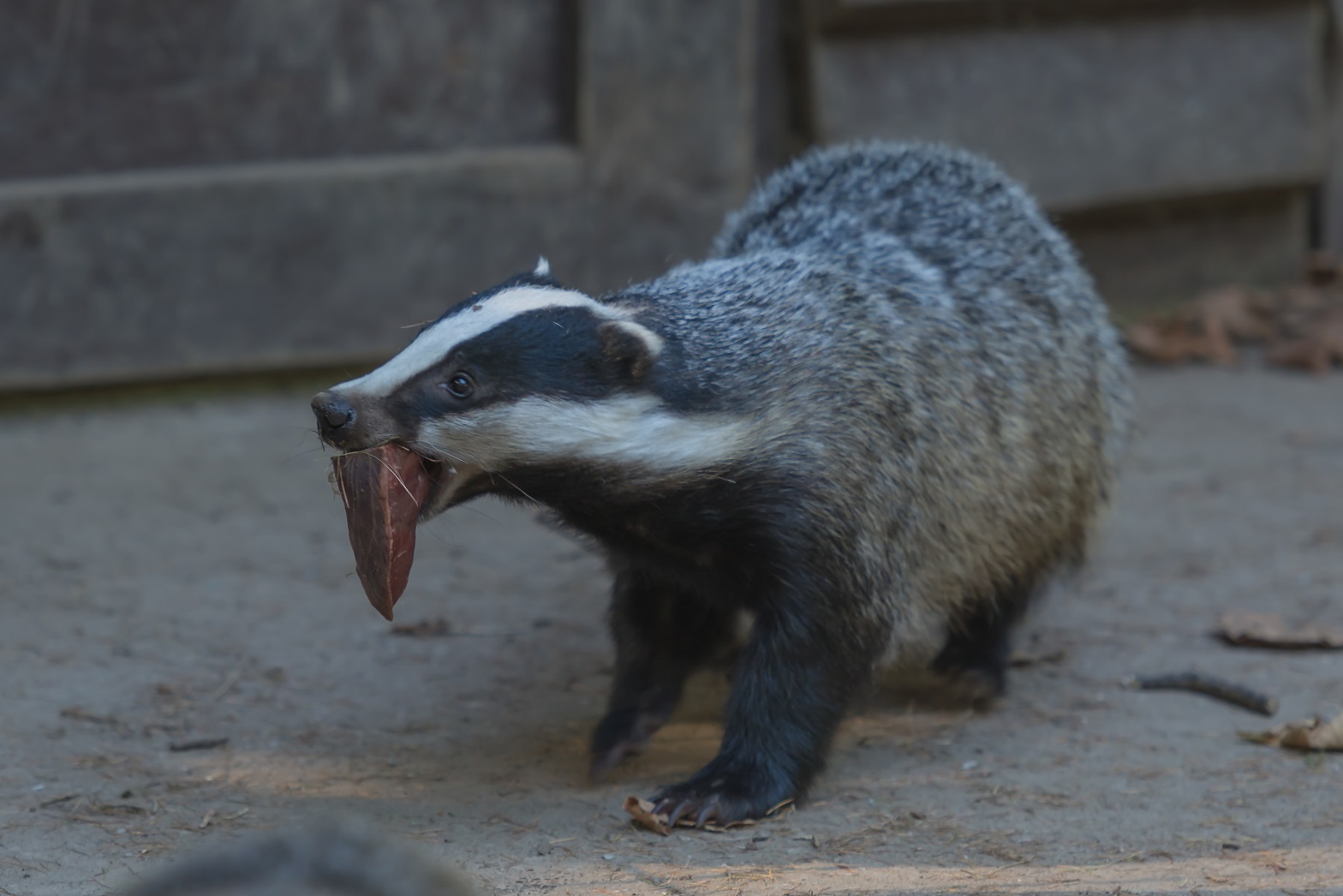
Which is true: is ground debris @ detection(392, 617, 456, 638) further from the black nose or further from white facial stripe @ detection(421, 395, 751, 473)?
the black nose

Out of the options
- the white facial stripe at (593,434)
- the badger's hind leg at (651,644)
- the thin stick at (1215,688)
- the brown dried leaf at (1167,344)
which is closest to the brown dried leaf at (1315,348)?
the brown dried leaf at (1167,344)

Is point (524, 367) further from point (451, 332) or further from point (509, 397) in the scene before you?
point (451, 332)

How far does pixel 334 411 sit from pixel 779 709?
136 centimetres

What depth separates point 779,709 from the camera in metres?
4.03

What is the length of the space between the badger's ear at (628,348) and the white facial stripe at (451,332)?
7cm

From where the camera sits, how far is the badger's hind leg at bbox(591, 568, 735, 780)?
174 inches

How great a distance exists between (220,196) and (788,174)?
2956 mm

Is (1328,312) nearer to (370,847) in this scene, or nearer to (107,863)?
(107,863)

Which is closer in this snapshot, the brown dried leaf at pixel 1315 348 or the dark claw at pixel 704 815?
the dark claw at pixel 704 815

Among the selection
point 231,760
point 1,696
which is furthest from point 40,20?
point 231,760

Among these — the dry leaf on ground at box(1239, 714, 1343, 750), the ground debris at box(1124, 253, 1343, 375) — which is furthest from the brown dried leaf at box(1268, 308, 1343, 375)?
the dry leaf on ground at box(1239, 714, 1343, 750)

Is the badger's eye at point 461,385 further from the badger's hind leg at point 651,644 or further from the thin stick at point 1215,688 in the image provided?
the thin stick at point 1215,688

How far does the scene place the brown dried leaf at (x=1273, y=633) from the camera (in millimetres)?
5102

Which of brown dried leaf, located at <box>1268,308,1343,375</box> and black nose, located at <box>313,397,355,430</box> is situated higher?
black nose, located at <box>313,397,355,430</box>
